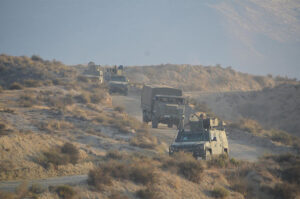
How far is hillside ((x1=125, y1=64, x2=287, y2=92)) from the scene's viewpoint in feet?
239

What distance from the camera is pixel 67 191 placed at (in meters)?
8.05

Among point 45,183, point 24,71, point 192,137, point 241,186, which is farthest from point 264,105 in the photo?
point 45,183

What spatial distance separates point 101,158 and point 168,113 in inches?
349

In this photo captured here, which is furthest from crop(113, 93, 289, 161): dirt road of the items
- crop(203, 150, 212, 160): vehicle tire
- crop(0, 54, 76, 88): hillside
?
crop(0, 54, 76, 88): hillside

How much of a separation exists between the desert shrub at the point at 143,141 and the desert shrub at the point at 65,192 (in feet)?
39.2

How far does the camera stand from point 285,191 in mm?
10703

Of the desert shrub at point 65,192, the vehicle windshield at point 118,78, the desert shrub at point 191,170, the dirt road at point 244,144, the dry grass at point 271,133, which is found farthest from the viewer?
the vehicle windshield at point 118,78

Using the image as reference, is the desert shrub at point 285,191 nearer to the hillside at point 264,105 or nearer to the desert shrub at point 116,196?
the desert shrub at point 116,196

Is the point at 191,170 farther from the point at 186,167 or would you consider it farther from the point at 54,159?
the point at 54,159

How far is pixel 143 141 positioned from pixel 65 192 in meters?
13.0

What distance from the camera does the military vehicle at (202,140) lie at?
14.1 metres

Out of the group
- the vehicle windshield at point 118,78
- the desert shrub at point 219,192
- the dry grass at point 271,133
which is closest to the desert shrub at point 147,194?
the desert shrub at point 219,192

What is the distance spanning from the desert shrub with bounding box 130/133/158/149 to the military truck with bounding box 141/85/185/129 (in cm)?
233

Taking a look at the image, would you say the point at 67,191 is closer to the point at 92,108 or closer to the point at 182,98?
the point at 182,98
